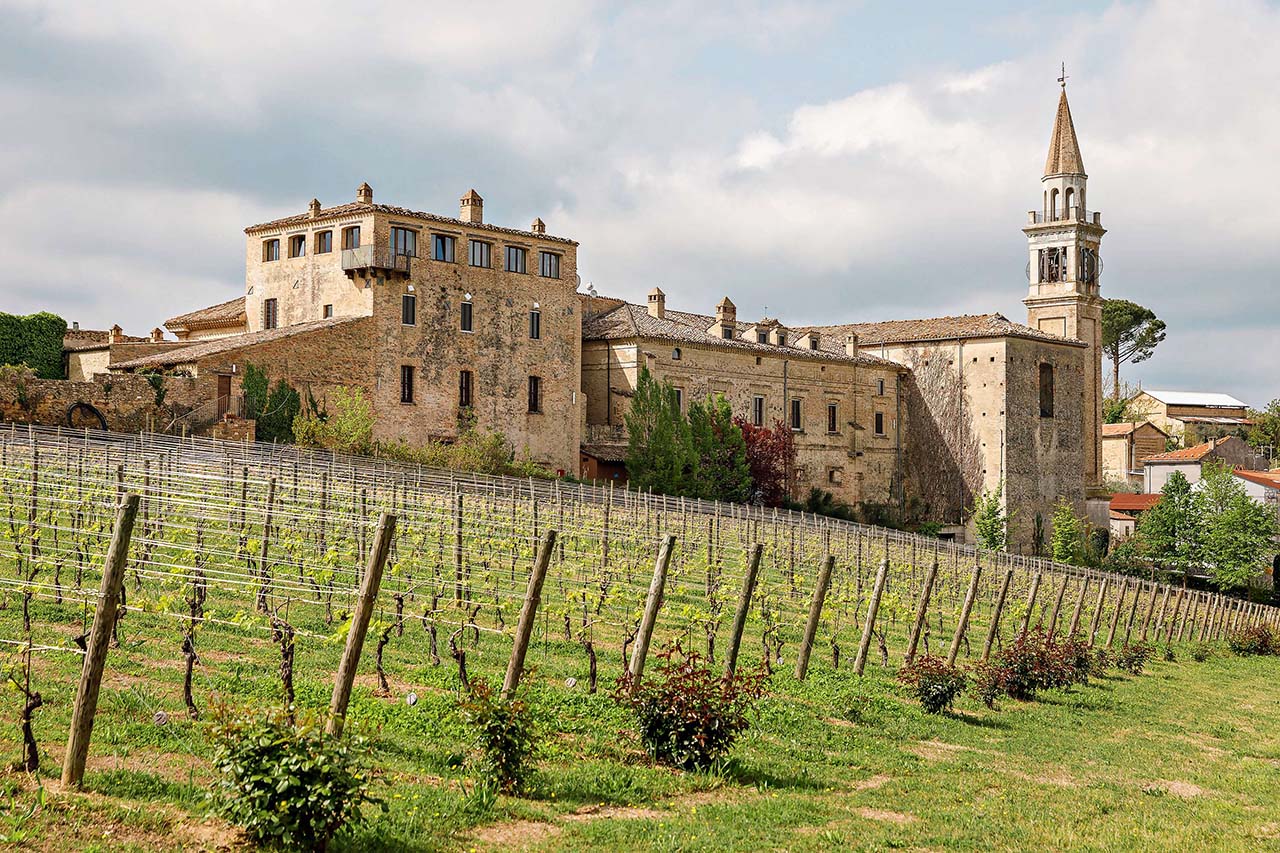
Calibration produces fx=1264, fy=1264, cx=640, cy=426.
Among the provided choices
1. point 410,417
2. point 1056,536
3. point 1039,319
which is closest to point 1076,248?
point 1039,319

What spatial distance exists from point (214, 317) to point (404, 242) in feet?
30.6

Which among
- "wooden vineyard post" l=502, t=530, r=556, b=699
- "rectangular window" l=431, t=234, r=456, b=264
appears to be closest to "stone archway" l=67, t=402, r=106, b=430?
"rectangular window" l=431, t=234, r=456, b=264

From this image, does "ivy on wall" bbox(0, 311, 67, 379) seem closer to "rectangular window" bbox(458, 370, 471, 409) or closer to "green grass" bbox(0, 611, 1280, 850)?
"rectangular window" bbox(458, 370, 471, 409)

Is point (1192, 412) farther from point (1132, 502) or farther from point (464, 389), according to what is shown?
point (464, 389)

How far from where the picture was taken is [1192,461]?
59188 millimetres

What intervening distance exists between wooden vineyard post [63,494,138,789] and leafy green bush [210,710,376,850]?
2.71 ft

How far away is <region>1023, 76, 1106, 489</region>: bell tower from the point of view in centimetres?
5709

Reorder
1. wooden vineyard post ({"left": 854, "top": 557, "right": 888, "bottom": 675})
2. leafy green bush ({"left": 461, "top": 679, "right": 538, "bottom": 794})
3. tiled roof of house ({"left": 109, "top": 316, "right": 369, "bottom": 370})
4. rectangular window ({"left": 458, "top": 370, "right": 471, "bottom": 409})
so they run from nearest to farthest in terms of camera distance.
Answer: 1. leafy green bush ({"left": 461, "top": 679, "right": 538, "bottom": 794})
2. wooden vineyard post ({"left": 854, "top": 557, "right": 888, "bottom": 675})
3. tiled roof of house ({"left": 109, "top": 316, "right": 369, "bottom": 370})
4. rectangular window ({"left": 458, "top": 370, "right": 471, "bottom": 409})

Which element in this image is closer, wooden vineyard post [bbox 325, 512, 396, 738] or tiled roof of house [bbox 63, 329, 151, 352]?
wooden vineyard post [bbox 325, 512, 396, 738]

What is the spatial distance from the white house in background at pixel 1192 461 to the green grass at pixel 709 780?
161 ft

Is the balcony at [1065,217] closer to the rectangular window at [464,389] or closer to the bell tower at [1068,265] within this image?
the bell tower at [1068,265]

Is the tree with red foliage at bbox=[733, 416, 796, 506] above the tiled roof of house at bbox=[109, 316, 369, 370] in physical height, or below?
below

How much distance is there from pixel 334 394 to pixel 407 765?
27.8m

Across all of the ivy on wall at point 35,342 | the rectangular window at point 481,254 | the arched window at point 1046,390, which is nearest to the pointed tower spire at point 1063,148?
the arched window at point 1046,390
